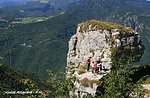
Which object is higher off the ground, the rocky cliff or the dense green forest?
the dense green forest

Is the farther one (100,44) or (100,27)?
(100,27)

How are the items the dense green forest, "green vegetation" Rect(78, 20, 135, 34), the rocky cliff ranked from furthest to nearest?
"green vegetation" Rect(78, 20, 135, 34)
the rocky cliff
the dense green forest

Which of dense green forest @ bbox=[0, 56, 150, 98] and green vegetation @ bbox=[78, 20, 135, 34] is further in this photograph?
green vegetation @ bbox=[78, 20, 135, 34]

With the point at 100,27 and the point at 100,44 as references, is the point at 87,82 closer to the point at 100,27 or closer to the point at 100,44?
the point at 100,44

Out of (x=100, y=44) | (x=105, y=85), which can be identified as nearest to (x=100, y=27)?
(x=100, y=44)

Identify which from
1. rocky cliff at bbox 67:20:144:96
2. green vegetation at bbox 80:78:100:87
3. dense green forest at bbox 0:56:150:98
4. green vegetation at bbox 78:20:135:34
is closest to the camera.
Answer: dense green forest at bbox 0:56:150:98

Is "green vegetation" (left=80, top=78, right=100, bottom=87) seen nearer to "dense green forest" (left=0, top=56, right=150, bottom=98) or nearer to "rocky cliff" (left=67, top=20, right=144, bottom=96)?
"rocky cliff" (left=67, top=20, right=144, bottom=96)

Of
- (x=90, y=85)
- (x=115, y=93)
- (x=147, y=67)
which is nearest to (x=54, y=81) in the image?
(x=115, y=93)

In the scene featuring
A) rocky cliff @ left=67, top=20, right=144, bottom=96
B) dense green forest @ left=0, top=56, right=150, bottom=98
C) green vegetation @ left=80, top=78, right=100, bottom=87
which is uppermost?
dense green forest @ left=0, top=56, right=150, bottom=98

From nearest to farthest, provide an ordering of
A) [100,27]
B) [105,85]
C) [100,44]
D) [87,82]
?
[105,85], [87,82], [100,44], [100,27]

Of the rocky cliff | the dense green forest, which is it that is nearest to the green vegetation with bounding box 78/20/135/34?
the rocky cliff

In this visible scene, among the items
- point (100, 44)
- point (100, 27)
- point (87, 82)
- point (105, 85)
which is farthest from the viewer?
point (100, 27)

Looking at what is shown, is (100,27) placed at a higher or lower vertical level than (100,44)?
higher

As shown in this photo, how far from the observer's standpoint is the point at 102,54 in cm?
3966
